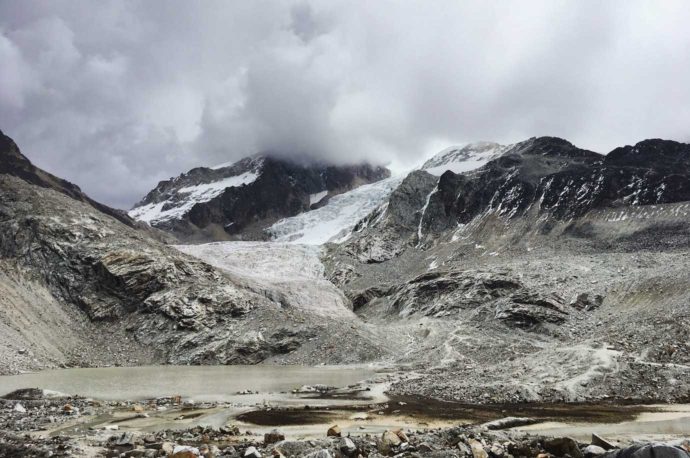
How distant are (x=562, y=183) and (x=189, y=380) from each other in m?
121

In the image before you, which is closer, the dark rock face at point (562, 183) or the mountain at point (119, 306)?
the mountain at point (119, 306)

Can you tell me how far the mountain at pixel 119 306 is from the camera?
212 ft

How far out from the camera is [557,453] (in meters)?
16.7

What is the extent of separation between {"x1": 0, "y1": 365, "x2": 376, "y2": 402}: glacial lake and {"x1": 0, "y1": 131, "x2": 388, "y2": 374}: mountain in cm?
626

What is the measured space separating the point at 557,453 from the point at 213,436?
13.8 meters

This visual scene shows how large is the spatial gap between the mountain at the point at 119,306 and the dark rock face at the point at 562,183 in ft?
245

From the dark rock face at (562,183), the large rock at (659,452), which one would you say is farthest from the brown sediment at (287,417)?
the dark rock face at (562,183)

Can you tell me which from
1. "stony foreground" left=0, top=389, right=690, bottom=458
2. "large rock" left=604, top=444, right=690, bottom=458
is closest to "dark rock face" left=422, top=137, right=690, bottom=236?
"stony foreground" left=0, top=389, right=690, bottom=458

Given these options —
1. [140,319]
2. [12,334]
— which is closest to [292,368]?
[140,319]

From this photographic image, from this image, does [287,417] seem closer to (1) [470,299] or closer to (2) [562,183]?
(1) [470,299]

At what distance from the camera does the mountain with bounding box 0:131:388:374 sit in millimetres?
64500

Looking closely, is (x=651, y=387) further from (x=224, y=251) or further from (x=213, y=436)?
(x=224, y=251)

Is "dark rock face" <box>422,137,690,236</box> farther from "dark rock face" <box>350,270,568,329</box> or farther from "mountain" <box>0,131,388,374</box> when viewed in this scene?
"mountain" <box>0,131,388,374</box>

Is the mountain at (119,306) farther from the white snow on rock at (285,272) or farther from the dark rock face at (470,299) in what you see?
the dark rock face at (470,299)
